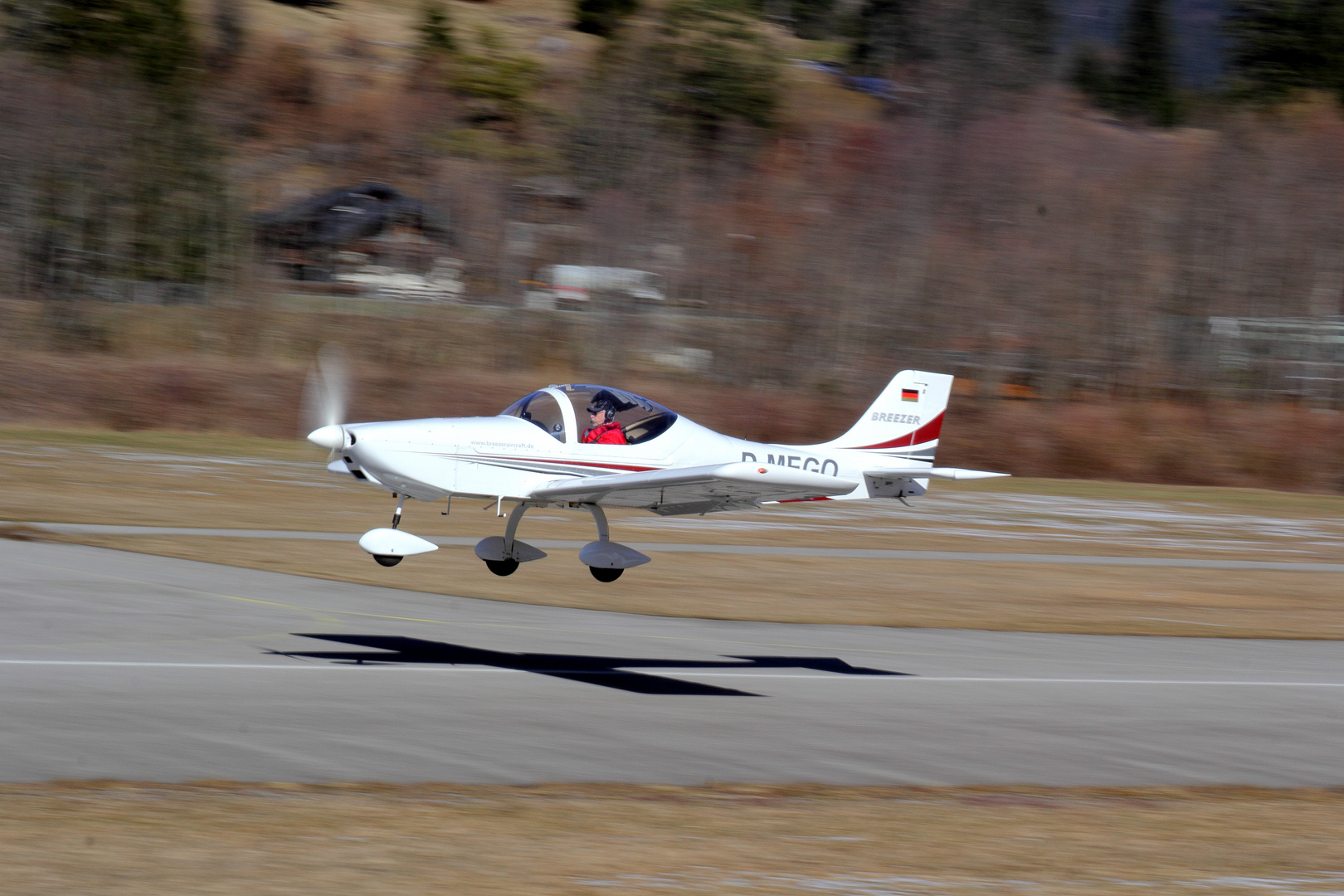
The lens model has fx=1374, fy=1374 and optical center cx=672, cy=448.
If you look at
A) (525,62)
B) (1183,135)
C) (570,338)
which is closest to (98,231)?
(570,338)

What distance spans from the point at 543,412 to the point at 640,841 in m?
6.03

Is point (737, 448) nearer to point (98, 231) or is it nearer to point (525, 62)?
point (98, 231)

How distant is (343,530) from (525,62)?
88922 mm

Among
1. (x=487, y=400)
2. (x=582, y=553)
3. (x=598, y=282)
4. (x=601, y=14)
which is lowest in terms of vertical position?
(x=487, y=400)

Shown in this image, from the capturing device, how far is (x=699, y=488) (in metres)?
12.5

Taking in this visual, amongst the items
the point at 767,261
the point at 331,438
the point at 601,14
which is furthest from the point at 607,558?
the point at 601,14

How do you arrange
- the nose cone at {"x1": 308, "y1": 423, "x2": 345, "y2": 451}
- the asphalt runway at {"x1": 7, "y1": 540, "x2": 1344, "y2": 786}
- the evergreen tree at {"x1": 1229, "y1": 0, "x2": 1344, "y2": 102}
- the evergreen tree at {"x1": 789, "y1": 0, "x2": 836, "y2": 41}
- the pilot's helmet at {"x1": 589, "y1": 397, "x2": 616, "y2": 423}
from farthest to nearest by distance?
1. the evergreen tree at {"x1": 789, "y1": 0, "x2": 836, "y2": 41}
2. the evergreen tree at {"x1": 1229, "y1": 0, "x2": 1344, "y2": 102}
3. the pilot's helmet at {"x1": 589, "y1": 397, "x2": 616, "y2": 423}
4. the nose cone at {"x1": 308, "y1": 423, "x2": 345, "y2": 451}
5. the asphalt runway at {"x1": 7, "y1": 540, "x2": 1344, "y2": 786}

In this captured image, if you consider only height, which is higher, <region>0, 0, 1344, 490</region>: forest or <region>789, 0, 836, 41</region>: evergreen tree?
<region>789, 0, 836, 41</region>: evergreen tree

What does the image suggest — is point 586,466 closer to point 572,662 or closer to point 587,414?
point 587,414

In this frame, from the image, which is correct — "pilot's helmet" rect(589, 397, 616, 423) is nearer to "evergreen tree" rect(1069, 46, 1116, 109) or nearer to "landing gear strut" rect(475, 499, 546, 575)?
"landing gear strut" rect(475, 499, 546, 575)

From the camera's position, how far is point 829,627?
18062mm

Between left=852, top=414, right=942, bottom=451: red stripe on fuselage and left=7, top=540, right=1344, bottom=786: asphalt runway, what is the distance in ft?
8.00

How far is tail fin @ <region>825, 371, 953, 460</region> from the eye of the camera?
1488cm

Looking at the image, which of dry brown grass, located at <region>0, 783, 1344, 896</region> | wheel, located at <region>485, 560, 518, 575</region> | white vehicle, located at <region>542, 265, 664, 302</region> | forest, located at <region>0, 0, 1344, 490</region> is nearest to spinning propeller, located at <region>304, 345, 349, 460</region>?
wheel, located at <region>485, 560, 518, 575</region>
